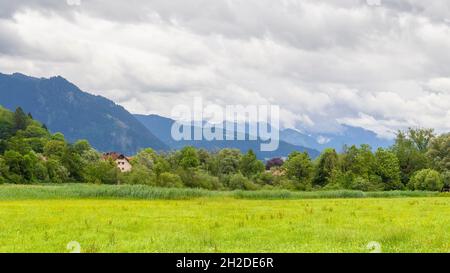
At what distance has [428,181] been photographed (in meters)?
97.8

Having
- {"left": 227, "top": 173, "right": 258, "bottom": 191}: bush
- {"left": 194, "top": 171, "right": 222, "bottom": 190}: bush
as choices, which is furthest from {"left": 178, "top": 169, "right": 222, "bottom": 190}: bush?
{"left": 227, "top": 173, "right": 258, "bottom": 191}: bush

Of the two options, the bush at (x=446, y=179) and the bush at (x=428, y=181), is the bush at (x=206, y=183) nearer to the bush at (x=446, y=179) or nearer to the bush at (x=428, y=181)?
the bush at (x=428, y=181)

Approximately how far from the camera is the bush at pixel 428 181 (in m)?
98.1

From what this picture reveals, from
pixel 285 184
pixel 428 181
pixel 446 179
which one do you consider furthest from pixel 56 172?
pixel 446 179

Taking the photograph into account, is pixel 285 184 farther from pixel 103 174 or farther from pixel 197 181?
pixel 103 174

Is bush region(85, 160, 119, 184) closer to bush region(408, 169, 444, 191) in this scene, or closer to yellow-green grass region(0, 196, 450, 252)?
bush region(408, 169, 444, 191)

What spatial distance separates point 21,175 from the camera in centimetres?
11381

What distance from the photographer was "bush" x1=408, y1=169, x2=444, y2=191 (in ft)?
322

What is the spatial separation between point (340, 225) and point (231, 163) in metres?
95.1

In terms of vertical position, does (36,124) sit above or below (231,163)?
above
